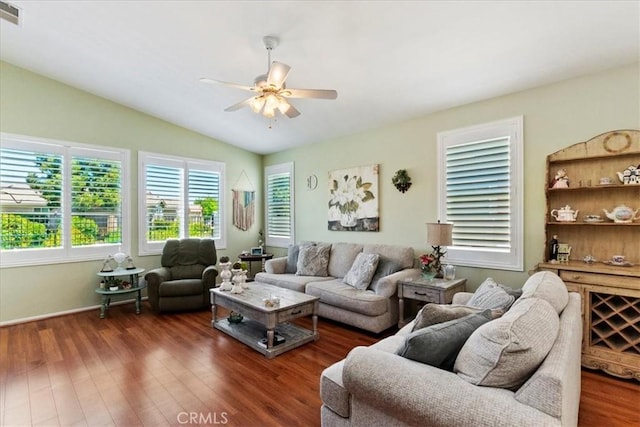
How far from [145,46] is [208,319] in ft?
10.9

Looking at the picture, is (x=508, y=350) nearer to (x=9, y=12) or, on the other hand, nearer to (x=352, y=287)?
(x=352, y=287)

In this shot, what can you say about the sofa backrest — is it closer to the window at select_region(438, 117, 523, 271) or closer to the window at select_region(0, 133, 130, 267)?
the window at select_region(438, 117, 523, 271)

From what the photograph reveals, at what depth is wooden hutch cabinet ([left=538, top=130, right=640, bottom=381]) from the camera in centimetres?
258

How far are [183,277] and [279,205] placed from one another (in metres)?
2.24

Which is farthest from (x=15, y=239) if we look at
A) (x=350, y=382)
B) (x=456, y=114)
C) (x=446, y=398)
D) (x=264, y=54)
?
(x=456, y=114)

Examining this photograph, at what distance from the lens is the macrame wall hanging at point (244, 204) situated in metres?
6.22

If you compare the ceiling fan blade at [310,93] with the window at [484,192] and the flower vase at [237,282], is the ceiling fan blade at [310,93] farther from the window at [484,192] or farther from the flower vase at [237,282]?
the flower vase at [237,282]

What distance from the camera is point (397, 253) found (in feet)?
13.5

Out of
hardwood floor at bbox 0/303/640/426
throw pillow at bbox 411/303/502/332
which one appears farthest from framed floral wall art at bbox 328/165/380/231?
throw pillow at bbox 411/303/502/332

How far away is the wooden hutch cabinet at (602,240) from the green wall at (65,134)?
5454 mm

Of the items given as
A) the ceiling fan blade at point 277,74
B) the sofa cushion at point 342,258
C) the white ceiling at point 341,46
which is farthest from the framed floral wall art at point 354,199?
the ceiling fan blade at point 277,74

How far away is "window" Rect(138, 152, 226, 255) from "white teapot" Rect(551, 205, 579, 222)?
5.12 meters

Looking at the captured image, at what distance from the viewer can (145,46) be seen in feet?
10.8

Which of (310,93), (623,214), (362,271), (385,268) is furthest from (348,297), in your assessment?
(623,214)
